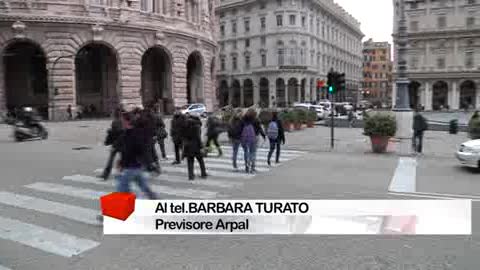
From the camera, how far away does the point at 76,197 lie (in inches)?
319

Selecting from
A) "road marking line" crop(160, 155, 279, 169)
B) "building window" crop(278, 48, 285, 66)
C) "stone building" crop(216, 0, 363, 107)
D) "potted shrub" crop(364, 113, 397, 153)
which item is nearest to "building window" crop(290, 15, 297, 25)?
"stone building" crop(216, 0, 363, 107)

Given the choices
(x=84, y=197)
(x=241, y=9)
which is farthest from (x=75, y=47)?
(x=241, y=9)

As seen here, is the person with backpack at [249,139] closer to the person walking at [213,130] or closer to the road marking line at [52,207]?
the person walking at [213,130]

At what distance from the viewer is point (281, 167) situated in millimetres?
12031

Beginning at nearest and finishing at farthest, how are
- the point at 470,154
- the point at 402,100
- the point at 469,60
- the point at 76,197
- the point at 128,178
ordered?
the point at 128,178, the point at 76,197, the point at 470,154, the point at 402,100, the point at 469,60

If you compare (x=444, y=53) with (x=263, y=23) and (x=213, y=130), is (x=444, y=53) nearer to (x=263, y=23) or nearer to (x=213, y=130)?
(x=263, y=23)

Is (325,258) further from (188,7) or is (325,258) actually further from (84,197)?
(188,7)

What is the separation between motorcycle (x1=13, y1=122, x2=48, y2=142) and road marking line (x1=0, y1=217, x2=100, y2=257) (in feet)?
46.2

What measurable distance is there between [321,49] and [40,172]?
246 ft

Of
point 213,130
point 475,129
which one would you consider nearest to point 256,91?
point 475,129

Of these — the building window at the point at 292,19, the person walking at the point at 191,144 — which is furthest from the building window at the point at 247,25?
the person walking at the point at 191,144

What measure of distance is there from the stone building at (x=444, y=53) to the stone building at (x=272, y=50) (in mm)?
15445

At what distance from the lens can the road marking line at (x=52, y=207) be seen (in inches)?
264
